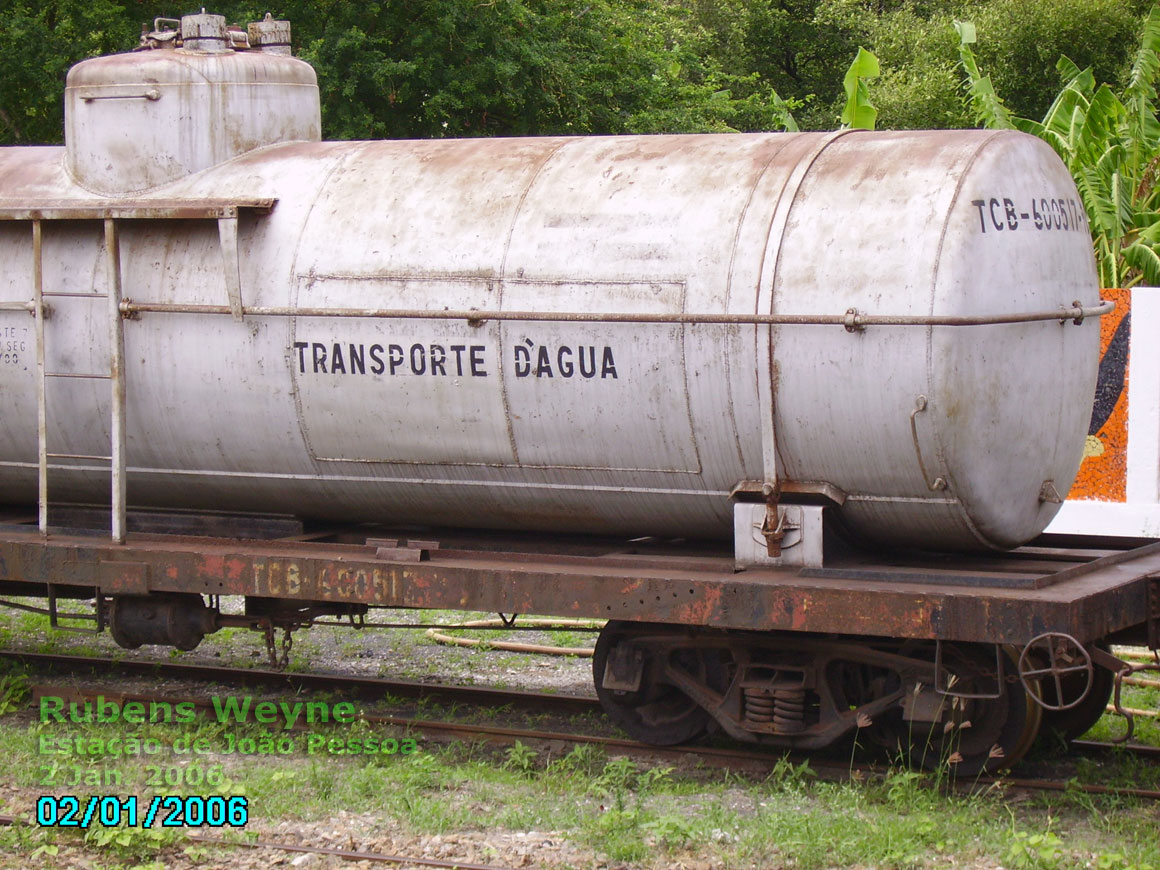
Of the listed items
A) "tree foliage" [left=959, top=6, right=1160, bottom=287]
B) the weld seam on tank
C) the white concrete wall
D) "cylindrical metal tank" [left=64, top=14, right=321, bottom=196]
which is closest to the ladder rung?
"cylindrical metal tank" [left=64, top=14, right=321, bottom=196]

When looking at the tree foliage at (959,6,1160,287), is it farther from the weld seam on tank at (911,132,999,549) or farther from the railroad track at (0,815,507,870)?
the railroad track at (0,815,507,870)

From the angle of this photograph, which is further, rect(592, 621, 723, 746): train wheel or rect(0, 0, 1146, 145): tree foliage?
rect(0, 0, 1146, 145): tree foliage

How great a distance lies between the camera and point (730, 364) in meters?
6.90

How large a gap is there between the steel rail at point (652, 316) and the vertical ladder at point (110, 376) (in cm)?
16

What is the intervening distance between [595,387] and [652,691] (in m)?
1.79

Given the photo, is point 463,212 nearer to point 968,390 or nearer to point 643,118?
point 968,390

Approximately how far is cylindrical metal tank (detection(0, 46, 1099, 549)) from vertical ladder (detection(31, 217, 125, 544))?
0.09 m

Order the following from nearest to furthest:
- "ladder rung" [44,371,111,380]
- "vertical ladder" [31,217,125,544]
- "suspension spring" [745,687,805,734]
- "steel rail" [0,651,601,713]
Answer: "suspension spring" [745,687,805,734] → "vertical ladder" [31,217,125,544] → "ladder rung" [44,371,111,380] → "steel rail" [0,651,601,713]

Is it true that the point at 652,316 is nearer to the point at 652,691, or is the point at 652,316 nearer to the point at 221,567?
the point at 652,691

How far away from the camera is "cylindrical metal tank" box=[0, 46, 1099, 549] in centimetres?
664

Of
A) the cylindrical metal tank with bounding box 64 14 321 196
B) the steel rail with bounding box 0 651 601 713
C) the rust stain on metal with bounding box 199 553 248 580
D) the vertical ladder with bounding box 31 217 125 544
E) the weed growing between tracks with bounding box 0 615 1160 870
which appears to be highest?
the cylindrical metal tank with bounding box 64 14 321 196

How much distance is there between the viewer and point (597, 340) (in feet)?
23.4

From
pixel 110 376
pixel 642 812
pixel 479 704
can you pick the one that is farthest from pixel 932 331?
pixel 110 376

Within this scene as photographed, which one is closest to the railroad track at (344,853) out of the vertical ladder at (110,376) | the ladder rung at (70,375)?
the vertical ladder at (110,376)
